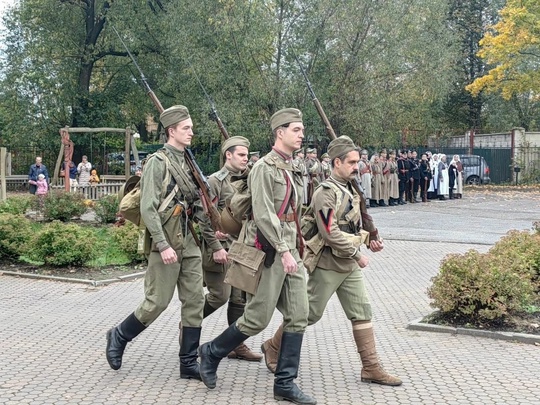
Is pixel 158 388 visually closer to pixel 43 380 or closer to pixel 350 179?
pixel 43 380

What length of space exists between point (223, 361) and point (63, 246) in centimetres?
602

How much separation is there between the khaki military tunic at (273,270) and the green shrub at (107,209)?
13209mm

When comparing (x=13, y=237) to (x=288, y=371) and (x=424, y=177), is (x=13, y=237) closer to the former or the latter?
(x=288, y=371)

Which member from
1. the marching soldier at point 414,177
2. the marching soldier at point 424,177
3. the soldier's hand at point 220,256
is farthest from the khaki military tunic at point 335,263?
the marching soldier at point 424,177

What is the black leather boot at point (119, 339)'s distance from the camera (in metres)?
6.40

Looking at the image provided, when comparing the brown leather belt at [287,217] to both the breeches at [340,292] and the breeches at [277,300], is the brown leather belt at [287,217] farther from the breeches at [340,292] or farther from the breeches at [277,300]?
the breeches at [340,292]

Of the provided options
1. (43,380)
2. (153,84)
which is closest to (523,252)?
(43,380)

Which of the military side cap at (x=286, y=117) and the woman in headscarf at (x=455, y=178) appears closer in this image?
the military side cap at (x=286, y=117)

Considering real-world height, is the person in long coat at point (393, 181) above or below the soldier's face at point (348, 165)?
below

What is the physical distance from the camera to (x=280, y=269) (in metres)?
5.81

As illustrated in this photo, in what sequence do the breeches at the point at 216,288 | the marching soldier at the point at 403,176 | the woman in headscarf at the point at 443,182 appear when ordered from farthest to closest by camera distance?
1. the woman in headscarf at the point at 443,182
2. the marching soldier at the point at 403,176
3. the breeches at the point at 216,288

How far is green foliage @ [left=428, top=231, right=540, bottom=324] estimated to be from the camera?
8047 millimetres

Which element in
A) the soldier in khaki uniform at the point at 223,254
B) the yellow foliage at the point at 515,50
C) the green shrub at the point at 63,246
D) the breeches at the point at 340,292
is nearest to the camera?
the breeches at the point at 340,292

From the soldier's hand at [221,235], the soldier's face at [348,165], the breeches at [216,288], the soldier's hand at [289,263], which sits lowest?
the breeches at [216,288]
